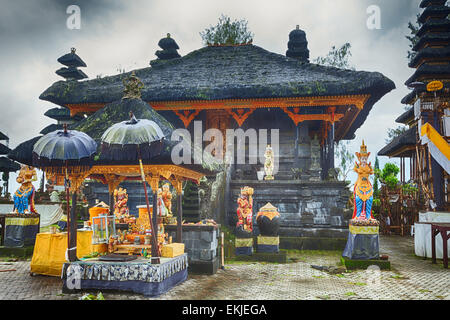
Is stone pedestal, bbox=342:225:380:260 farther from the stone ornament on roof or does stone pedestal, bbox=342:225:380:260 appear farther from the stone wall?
the stone ornament on roof

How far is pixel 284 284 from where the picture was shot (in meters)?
8.27

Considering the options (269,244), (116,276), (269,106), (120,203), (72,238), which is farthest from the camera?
(269,106)

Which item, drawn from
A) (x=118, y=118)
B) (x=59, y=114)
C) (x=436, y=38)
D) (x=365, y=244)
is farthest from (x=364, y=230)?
(x=59, y=114)

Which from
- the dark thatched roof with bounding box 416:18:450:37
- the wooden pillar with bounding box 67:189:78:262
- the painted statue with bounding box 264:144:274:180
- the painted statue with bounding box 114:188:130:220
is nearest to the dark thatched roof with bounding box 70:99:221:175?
the wooden pillar with bounding box 67:189:78:262

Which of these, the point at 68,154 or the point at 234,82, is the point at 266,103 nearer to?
the point at 234,82

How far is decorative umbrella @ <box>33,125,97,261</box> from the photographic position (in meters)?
6.77

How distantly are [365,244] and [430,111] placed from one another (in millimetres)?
8007

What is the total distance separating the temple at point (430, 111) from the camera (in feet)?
48.0

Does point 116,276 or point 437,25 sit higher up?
point 437,25

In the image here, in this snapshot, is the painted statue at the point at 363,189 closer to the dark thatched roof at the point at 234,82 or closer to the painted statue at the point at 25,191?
the dark thatched roof at the point at 234,82

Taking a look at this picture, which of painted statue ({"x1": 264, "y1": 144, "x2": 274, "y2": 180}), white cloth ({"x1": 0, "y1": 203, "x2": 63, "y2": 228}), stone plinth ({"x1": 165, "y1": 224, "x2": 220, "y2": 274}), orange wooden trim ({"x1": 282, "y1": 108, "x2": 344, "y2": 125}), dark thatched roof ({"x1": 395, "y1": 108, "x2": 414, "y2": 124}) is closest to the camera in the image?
stone plinth ({"x1": 165, "y1": 224, "x2": 220, "y2": 274})

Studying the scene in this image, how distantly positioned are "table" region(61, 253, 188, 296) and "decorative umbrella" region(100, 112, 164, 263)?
0.95 ft

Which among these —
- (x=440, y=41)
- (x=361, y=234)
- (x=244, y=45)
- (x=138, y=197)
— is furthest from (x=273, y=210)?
(x=440, y=41)

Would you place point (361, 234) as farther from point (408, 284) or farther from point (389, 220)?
point (389, 220)
